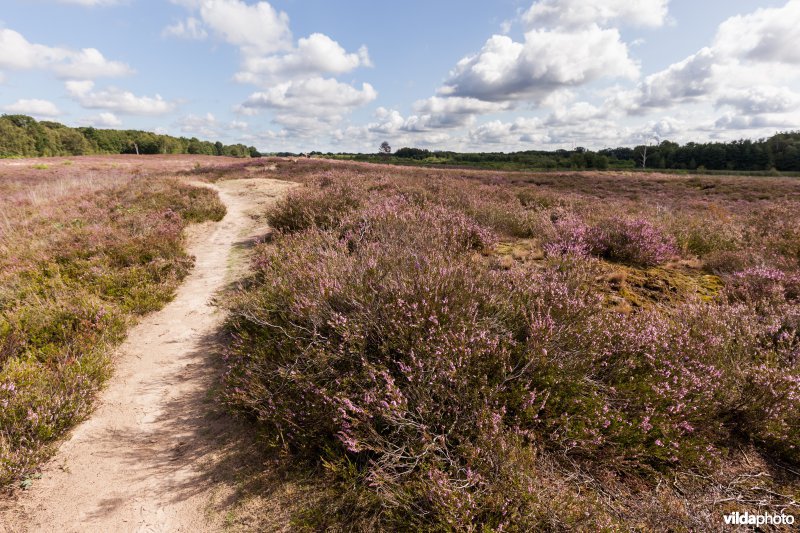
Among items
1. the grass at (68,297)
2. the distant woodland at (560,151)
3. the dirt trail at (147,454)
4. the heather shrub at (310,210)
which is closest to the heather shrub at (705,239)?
the heather shrub at (310,210)

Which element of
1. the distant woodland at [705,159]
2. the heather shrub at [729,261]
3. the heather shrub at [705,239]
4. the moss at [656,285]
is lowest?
the moss at [656,285]

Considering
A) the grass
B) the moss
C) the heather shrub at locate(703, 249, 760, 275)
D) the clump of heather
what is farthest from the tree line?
the heather shrub at locate(703, 249, 760, 275)

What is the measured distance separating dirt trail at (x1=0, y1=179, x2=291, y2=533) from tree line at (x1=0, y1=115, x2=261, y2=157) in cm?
7087

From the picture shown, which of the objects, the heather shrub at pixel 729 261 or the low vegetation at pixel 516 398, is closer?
the low vegetation at pixel 516 398

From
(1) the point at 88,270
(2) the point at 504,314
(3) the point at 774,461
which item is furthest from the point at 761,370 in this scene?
(1) the point at 88,270

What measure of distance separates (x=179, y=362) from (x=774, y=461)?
6.14 metres

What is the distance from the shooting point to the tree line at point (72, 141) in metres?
64.2

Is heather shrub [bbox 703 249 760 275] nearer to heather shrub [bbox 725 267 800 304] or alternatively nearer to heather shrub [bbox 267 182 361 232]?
heather shrub [bbox 725 267 800 304]

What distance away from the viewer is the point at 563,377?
2701 mm

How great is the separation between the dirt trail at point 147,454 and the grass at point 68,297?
0.23 meters

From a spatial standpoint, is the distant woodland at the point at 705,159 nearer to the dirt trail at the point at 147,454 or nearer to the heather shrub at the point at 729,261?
the heather shrub at the point at 729,261

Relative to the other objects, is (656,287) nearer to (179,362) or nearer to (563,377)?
(563,377)

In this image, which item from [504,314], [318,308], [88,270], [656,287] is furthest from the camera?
[88,270]

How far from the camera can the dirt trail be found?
8.21ft
